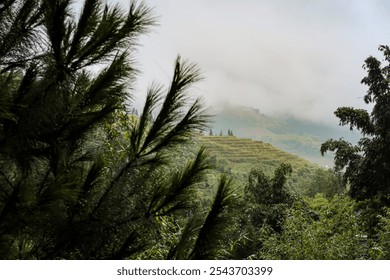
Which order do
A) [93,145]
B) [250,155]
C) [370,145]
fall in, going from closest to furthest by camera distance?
[93,145]
[370,145]
[250,155]

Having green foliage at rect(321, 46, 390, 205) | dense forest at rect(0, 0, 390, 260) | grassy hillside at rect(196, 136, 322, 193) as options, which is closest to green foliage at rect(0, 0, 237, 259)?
dense forest at rect(0, 0, 390, 260)

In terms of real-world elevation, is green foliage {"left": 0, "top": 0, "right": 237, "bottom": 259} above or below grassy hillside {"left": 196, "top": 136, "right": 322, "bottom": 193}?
below

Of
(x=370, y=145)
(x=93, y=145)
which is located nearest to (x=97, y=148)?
(x=93, y=145)

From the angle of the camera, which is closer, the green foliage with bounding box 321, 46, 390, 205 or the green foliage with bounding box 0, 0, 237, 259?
the green foliage with bounding box 0, 0, 237, 259

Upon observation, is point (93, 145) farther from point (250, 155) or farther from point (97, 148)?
point (250, 155)

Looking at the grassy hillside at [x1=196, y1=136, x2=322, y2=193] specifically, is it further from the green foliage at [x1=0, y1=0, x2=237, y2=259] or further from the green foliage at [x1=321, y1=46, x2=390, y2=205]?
the green foliage at [x1=0, y1=0, x2=237, y2=259]

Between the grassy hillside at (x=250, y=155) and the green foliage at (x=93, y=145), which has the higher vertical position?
the grassy hillside at (x=250, y=155)

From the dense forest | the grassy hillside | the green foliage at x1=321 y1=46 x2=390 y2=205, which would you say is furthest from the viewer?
the grassy hillside

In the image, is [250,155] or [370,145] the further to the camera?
[250,155]

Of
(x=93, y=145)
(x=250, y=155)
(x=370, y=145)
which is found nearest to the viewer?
(x=93, y=145)

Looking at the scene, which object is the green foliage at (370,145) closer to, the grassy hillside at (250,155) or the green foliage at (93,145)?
the green foliage at (93,145)

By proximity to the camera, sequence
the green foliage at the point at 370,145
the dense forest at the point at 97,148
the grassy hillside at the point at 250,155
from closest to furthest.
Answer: the dense forest at the point at 97,148
the green foliage at the point at 370,145
the grassy hillside at the point at 250,155

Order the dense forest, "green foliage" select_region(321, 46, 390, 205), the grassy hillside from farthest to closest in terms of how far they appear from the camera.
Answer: the grassy hillside → "green foliage" select_region(321, 46, 390, 205) → the dense forest

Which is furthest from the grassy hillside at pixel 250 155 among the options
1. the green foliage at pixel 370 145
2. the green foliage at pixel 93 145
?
the green foliage at pixel 93 145
